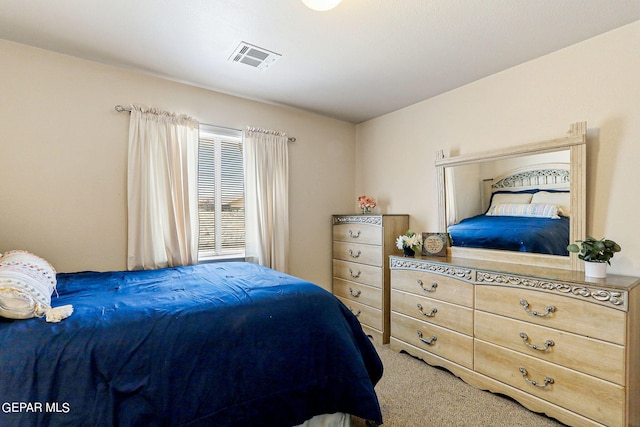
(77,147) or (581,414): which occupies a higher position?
(77,147)

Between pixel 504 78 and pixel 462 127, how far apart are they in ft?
1.65

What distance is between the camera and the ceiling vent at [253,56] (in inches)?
86.4

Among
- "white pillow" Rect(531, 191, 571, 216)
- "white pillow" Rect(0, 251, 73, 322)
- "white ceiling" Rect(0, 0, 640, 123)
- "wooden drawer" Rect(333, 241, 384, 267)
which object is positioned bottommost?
"wooden drawer" Rect(333, 241, 384, 267)

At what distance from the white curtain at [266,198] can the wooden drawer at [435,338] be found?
1.33 meters

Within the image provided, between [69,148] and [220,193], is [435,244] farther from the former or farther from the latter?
[69,148]

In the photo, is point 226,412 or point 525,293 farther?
point 525,293

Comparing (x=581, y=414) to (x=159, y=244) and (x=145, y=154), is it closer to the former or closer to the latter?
(x=159, y=244)

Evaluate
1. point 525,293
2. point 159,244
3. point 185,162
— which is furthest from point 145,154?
point 525,293

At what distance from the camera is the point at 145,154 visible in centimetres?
256

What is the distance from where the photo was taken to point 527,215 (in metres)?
2.35

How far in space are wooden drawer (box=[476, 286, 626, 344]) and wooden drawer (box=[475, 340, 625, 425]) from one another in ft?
0.83

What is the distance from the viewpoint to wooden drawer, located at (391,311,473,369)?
2.28 m

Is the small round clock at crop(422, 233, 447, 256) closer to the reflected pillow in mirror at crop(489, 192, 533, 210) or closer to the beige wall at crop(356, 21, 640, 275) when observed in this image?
the beige wall at crop(356, 21, 640, 275)

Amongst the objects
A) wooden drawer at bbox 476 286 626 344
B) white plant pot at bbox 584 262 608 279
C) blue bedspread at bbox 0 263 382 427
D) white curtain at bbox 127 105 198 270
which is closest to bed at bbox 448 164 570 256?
white plant pot at bbox 584 262 608 279
